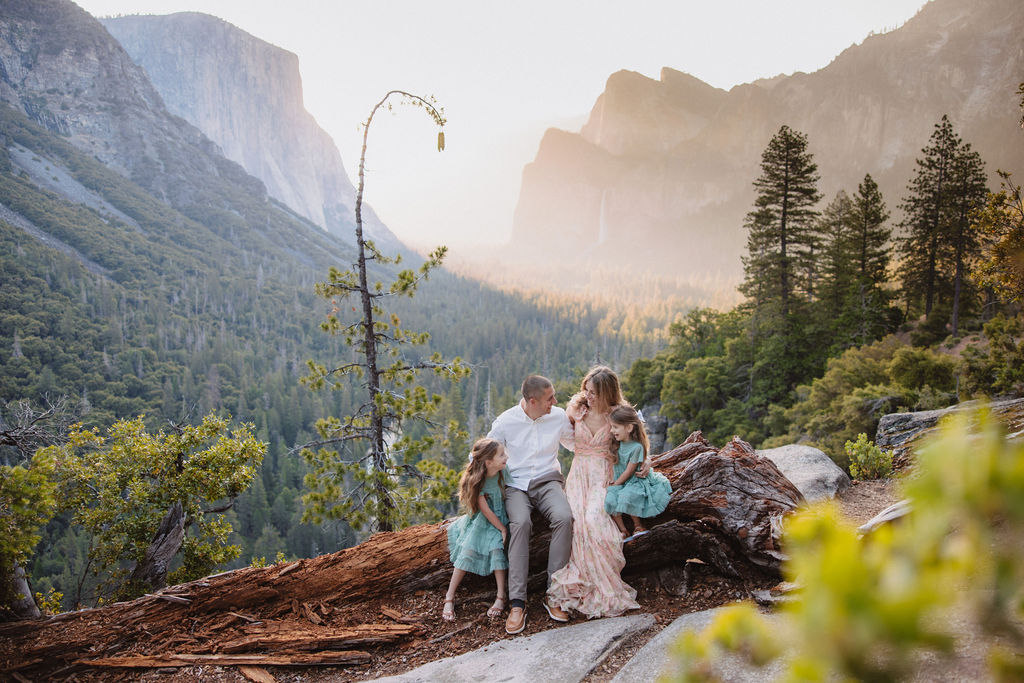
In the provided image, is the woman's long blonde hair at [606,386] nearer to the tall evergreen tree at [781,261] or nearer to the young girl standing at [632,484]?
the young girl standing at [632,484]

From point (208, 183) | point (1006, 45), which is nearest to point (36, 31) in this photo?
point (208, 183)

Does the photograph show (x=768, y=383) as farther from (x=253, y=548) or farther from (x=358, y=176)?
(x=253, y=548)

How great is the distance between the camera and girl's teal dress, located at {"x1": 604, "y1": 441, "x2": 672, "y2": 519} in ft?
16.8

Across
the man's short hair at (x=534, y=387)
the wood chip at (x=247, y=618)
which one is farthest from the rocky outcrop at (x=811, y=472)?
the wood chip at (x=247, y=618)

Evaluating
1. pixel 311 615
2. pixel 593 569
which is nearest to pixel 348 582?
pixel 311 615

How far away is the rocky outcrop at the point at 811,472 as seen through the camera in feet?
21.4

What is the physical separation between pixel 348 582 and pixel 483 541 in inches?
67.2

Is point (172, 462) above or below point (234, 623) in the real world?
above

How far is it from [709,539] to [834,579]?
16.6 ft

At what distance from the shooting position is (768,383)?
26922mm

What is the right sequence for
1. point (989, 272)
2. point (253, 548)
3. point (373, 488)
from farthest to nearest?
point (253, 548)
point (373, 488)
point (989, 272)

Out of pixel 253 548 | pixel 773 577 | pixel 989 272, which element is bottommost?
pixel 253 548

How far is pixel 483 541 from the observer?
5.21 m

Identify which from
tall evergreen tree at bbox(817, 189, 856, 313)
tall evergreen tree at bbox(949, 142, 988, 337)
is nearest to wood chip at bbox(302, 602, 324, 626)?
tall evergreen tree at bbox(817, 189, 856, 313)
